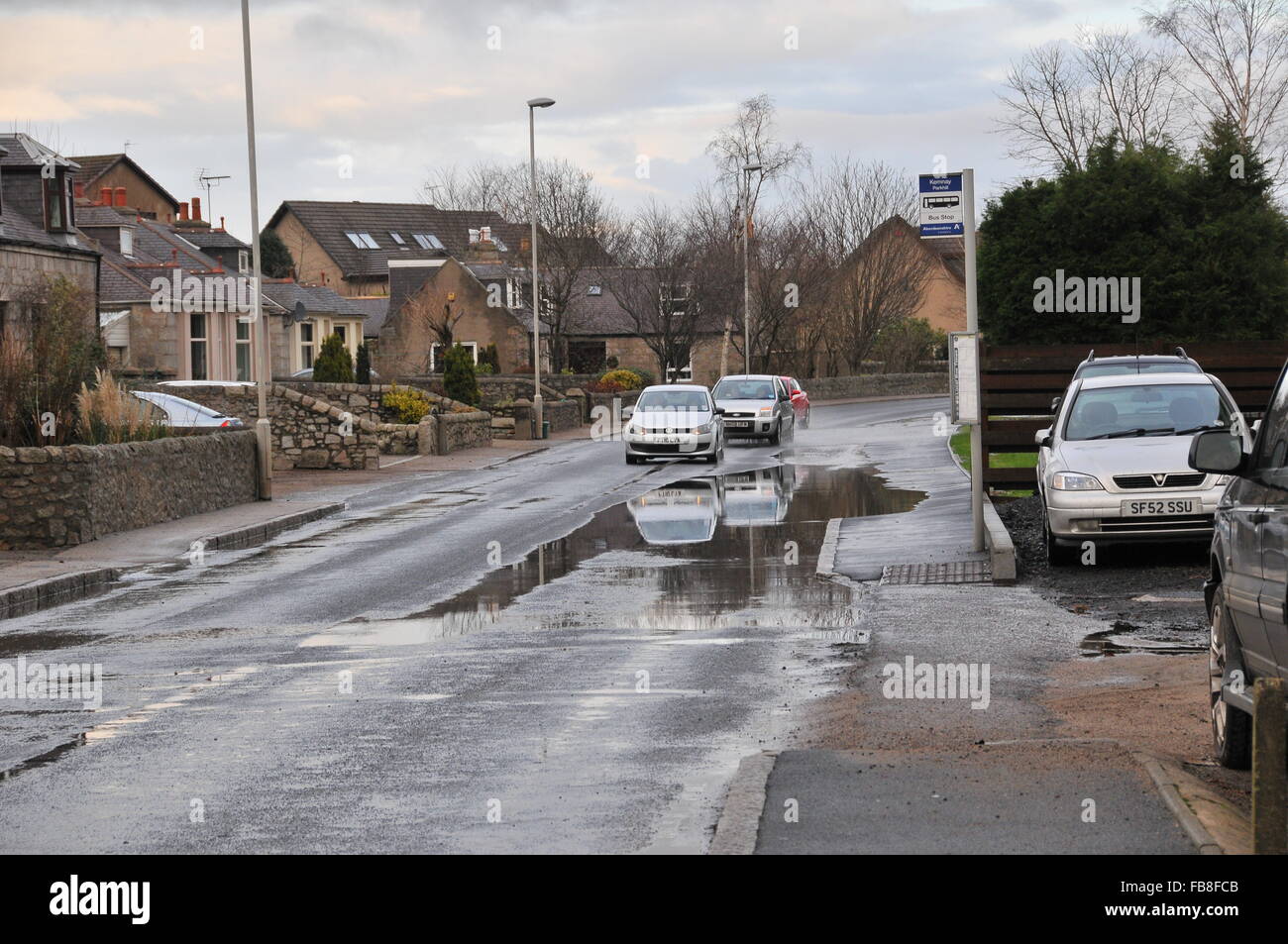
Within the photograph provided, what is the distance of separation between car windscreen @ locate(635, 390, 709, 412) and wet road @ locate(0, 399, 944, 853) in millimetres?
13009

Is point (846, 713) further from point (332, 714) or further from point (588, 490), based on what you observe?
point (588, 490)

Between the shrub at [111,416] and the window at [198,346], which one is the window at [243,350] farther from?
the shrub at [111,416]

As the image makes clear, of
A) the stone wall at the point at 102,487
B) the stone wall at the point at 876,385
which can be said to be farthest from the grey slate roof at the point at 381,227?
the stone wall at the point at 102,487

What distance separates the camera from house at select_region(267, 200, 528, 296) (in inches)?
3489

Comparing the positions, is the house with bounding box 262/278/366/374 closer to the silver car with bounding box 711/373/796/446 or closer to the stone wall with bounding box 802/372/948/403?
the silver car with bounding box 711/373/796/446

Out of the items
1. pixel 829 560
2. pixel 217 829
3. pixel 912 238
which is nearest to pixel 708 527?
pixel 829 560

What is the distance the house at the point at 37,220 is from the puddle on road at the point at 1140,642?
2946cm

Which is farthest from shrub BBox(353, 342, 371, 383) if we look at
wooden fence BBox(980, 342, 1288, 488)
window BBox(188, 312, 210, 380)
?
wooden fence BBox(980, 342, 1288, 488)

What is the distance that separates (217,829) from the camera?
6.63 meters

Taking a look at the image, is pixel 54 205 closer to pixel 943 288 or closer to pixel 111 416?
pixel 111 416

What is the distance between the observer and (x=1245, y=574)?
671cm

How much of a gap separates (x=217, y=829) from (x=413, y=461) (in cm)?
2871

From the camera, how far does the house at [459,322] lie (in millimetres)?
69250
